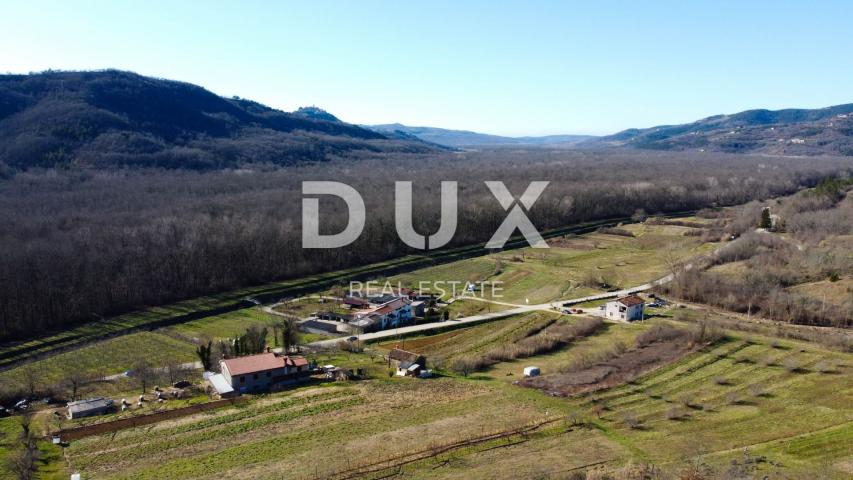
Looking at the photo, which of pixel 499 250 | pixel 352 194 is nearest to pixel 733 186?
pixel 499 250

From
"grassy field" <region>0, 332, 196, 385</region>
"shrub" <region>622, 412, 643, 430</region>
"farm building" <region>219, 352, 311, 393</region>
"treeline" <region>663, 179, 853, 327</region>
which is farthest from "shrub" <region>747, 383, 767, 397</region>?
"grassy field" <region>0, 332, 196, 385</region>

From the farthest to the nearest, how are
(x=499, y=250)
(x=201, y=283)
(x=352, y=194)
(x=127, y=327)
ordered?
1. (x=352, y=194)
2. (x=499, y=250)
3. (x=201, y=283)
4. (x=127, y=327)

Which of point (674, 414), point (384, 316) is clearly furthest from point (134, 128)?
point (674, 414)

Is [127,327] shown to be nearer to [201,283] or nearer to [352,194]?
[201,283]

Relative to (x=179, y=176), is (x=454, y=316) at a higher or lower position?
lower

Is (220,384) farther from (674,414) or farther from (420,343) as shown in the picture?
(674,414)

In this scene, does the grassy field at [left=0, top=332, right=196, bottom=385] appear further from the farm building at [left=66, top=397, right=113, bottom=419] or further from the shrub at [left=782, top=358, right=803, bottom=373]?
the shrub at [left=782, top=358, right=803, bottom=373]
